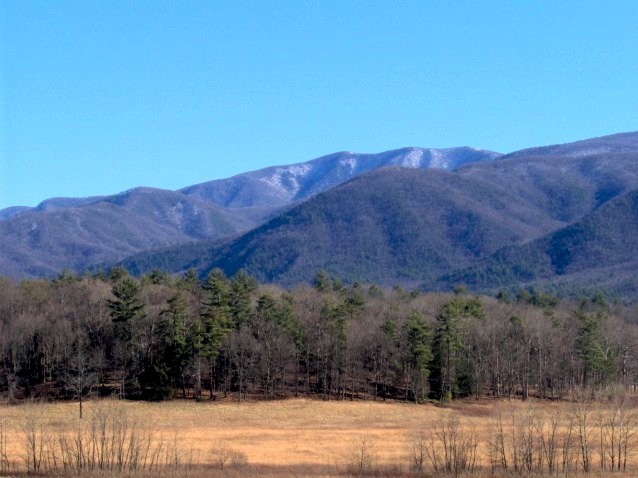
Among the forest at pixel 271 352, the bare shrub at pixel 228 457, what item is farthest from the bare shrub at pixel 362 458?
the forest at pixel 271 352

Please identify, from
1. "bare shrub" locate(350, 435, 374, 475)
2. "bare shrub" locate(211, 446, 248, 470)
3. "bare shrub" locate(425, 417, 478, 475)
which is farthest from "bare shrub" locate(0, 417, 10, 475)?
"bare shrub" locate(425, 417, 478, 475)

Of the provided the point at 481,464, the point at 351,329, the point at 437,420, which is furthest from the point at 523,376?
the point at 481,464

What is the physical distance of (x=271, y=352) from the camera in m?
105

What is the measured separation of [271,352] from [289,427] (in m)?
21.4

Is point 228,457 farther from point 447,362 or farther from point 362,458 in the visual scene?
point 447,362

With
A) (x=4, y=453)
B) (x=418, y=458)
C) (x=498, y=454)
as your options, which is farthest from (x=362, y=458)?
(x=4, y=453)

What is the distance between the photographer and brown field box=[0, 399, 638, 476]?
64188 millimetres

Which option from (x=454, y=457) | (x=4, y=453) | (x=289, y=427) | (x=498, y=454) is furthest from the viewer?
(x=289, y=427)

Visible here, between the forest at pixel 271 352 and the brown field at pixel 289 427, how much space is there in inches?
176

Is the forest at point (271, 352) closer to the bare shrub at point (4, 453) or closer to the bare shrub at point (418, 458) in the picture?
the bare shrub at point (4, 453)

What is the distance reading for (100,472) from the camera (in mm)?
59250

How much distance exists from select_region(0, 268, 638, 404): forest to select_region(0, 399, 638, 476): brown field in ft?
14.7

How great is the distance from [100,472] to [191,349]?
4141 centimetres

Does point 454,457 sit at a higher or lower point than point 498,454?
higher
